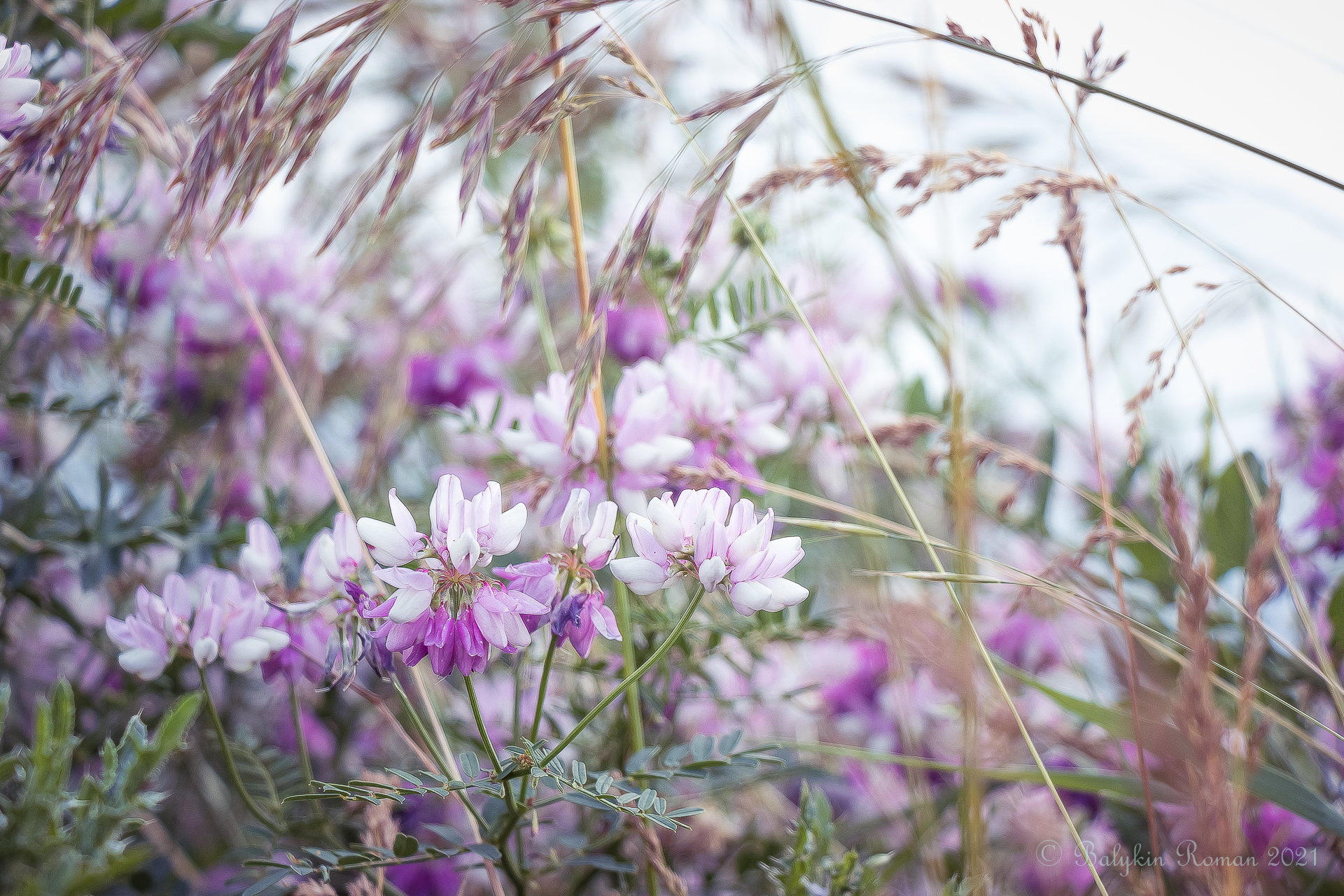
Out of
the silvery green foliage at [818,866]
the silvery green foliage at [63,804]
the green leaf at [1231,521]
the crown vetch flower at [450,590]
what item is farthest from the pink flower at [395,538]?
the green leaf at [1231,521]

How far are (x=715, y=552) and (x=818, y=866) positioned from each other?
29 centimetres

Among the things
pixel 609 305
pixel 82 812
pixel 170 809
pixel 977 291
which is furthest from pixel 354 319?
pixel 977 291

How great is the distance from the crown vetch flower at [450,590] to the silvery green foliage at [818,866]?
279 mm

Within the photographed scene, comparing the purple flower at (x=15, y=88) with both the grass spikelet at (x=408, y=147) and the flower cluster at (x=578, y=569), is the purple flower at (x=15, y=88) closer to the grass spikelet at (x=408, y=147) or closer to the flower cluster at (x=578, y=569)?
the grass spikelet at (x=408, y=147)

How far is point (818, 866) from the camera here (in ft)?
2.00

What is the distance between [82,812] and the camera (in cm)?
41

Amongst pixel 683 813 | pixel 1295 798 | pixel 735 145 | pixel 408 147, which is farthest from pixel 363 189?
pixel 1295 798

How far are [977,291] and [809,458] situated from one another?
3.70 feet

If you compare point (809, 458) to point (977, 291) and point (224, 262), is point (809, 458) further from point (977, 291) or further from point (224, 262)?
point (977, 291)

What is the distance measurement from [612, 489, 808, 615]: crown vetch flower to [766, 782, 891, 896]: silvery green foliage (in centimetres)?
22

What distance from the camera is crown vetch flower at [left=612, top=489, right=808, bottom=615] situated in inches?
18.9

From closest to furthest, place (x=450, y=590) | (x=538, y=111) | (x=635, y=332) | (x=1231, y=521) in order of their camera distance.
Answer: (x=450, y=590)
(x=538, y=111)
(x=1231, y=521)
(x=635, y=332)

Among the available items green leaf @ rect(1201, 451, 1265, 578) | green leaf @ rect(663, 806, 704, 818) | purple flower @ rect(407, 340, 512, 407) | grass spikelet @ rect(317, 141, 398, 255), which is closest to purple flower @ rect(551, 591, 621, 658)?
green leaf @ rect(663, 806, 704, 818)

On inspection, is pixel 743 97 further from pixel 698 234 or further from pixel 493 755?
pixel 493 755
